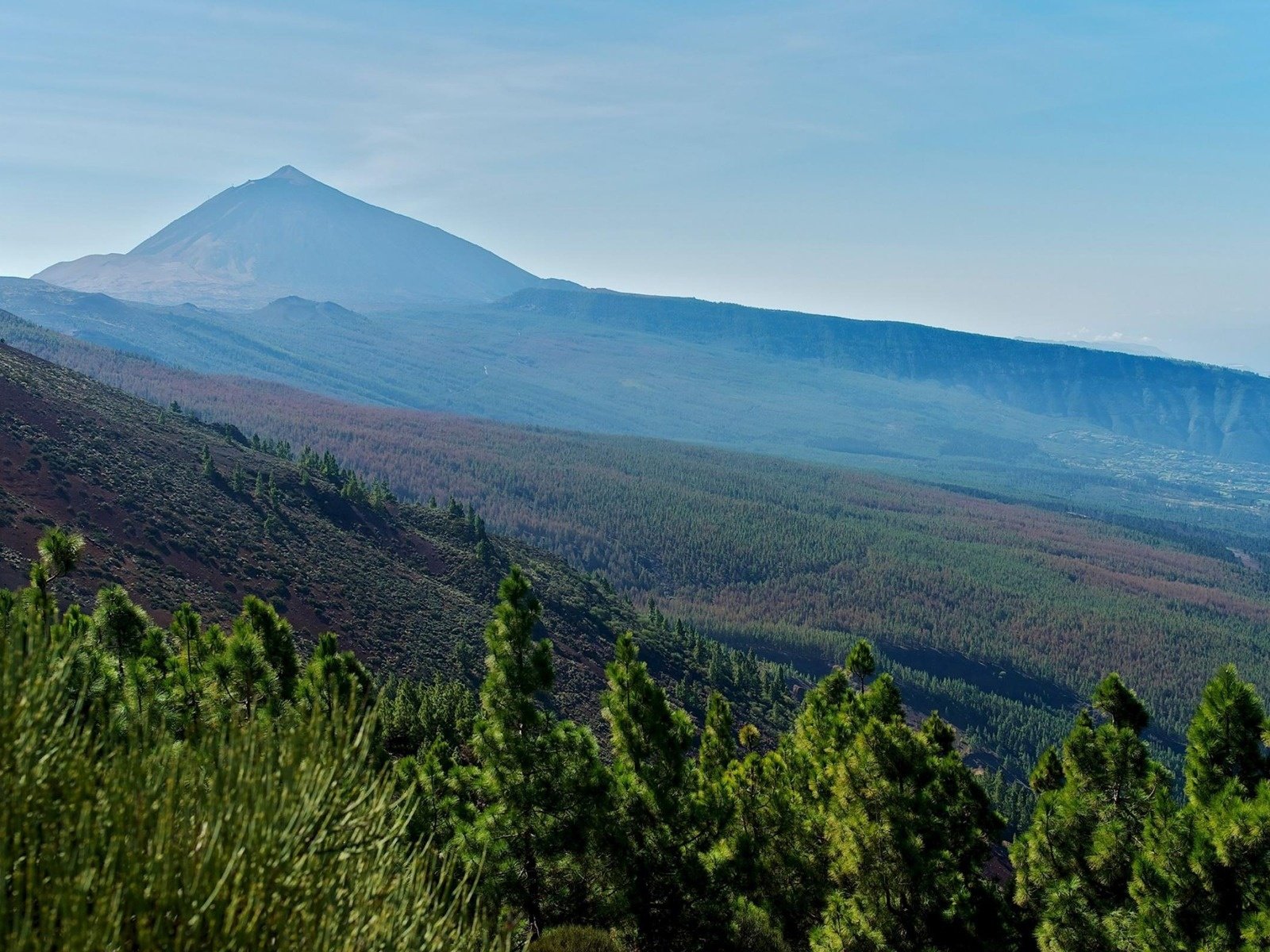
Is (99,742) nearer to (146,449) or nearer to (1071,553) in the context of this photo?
(146,449)

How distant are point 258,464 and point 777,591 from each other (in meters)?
97.8

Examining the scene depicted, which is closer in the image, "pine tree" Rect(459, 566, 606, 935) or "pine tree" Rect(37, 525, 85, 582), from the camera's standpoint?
"pine tree" Rect(37, 525, 85, 582)

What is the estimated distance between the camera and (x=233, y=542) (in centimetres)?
7206

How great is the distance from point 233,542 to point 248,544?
141 centimetres

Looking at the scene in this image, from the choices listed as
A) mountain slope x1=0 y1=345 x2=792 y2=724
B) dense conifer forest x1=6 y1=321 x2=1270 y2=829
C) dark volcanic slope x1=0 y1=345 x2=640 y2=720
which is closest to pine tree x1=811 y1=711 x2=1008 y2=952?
mountain slope x1=0 y1=345 x2=792 y2=724

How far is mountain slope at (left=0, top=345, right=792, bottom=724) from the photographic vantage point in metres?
62.5

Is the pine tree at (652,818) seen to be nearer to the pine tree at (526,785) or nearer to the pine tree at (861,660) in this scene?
the pine tree at (526,785)

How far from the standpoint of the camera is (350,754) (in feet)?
17.6

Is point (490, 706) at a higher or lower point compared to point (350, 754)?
lower

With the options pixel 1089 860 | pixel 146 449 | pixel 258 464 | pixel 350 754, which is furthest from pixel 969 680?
pixel 350 754

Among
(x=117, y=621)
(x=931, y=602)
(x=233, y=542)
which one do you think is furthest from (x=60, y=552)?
(x=931, y=602)

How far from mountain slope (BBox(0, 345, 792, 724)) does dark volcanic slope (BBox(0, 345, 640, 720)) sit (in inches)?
7.4

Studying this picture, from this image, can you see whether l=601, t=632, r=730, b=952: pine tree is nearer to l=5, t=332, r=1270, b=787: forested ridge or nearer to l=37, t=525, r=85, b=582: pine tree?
l=37, t=525, r=85, b=582: pine tree

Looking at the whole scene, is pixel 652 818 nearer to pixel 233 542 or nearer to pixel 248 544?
pixel 233 542
